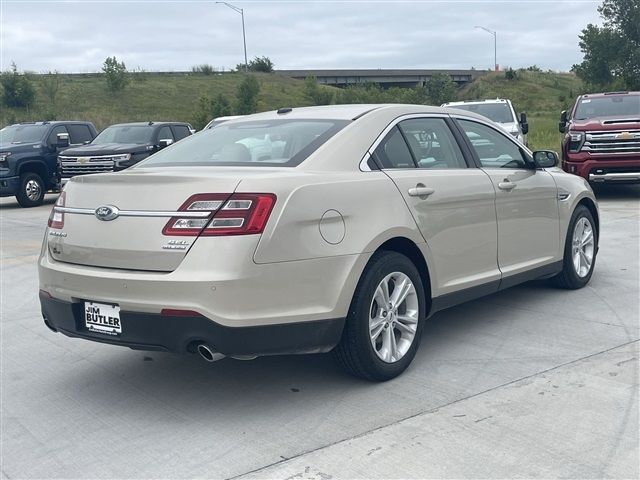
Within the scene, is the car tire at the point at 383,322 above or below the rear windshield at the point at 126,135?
below

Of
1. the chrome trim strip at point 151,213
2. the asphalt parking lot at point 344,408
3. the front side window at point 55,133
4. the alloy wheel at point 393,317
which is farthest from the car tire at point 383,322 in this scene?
the front side window at point 55,133

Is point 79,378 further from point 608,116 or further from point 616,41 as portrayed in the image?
point 616,41

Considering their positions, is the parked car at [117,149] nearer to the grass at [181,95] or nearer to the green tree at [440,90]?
the grass at [181,95]

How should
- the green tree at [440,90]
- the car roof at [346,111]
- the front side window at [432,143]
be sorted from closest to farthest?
the car roof at [346,111] < the front side window at [432,143] < the green tree at [440,90]

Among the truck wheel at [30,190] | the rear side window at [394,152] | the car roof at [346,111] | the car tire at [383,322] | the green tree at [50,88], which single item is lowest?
the truck wheel at [30,190]

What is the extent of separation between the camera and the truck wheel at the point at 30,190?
17.3m

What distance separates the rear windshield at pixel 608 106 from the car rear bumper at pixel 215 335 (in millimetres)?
11853

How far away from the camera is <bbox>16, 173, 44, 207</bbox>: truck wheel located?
17328mm

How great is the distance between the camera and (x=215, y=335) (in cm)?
380

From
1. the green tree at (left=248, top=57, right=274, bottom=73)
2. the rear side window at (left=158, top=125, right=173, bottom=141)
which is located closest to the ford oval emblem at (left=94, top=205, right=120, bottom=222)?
the rear side window at (left=158, top=125, right=173, bottom=141)

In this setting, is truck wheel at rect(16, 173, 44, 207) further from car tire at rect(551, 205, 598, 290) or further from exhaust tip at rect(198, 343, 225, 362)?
exhaust tip at rect(198, 343, 225, 362)

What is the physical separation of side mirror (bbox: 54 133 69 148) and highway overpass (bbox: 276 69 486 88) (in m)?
74.8

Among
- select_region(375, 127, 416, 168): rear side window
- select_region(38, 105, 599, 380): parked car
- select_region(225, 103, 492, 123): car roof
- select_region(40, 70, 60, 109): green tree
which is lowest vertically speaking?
select_region(38, 105, 599, 380): parked car

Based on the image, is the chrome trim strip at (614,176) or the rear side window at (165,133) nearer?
the chrome trim strip at (614,176)
